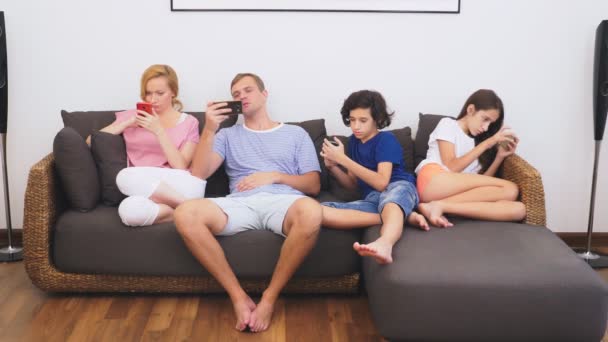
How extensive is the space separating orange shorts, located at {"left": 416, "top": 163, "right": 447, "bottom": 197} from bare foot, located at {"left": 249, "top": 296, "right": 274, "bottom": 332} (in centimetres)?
83

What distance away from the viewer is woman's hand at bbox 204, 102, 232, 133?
256 cm

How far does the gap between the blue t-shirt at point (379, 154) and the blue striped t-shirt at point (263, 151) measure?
0.65 feet

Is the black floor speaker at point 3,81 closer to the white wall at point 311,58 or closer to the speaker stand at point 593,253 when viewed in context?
the white wall at point 311,58

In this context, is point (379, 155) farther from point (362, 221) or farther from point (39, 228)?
point (39, 228)

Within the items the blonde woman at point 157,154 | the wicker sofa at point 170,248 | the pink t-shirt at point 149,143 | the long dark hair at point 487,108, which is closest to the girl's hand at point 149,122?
the blonde woman at point 157,154

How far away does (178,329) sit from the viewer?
2262mm

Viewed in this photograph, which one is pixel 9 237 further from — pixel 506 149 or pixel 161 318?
pixel 506 149

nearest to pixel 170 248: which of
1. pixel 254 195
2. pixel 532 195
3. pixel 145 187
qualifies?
pixel 145 187

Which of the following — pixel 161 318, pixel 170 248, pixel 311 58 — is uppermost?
pixel 311 58

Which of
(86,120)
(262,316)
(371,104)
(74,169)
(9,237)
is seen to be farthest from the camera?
(9,237)

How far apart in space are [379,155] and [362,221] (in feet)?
1.05

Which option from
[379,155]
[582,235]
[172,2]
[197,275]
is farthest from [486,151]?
[172,2]

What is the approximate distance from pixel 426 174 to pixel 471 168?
250 mm

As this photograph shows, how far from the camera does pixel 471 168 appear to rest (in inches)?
110
